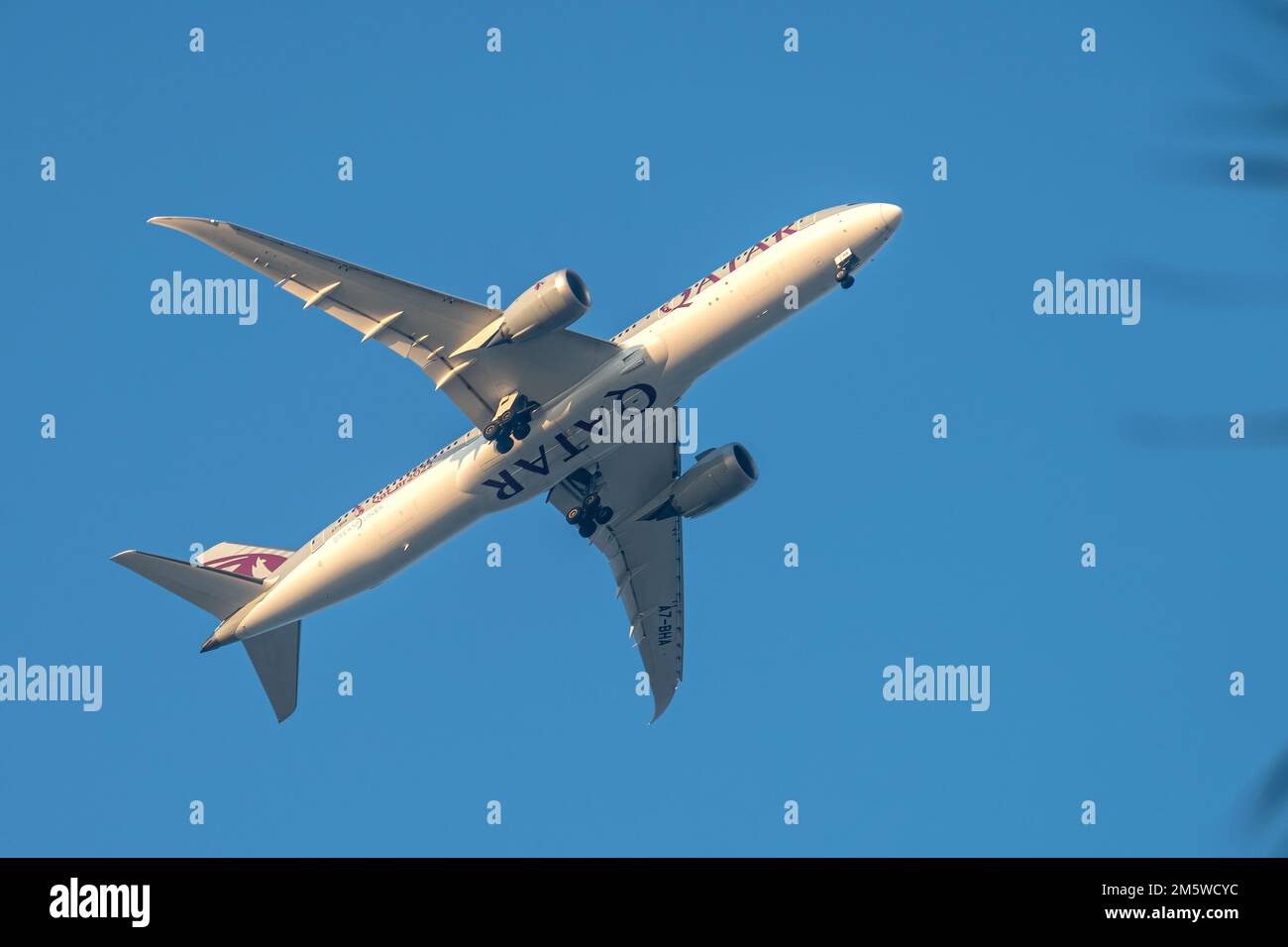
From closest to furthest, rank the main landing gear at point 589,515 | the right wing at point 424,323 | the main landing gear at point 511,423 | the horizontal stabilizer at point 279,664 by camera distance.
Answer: the right wing at point 424,323 < the main landing gear at point 511,423 < the main landing gear at point 589,515 < the horizontal stabilizer at point 279,664

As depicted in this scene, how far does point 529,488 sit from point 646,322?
6373mm

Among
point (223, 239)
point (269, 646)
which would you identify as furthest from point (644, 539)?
point (223, 239)

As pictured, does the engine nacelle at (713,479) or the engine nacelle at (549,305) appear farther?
the engine nacelle at (713,479)

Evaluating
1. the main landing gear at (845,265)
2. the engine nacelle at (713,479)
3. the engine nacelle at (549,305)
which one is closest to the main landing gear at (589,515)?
the engine nacelle at (713,479)

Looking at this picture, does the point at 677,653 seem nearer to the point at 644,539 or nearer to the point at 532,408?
the point at 644,539

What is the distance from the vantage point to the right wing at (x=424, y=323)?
47.2m

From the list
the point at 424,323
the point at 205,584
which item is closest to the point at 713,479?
the point at 424,323

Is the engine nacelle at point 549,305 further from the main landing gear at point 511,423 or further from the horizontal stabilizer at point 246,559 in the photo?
the horizontal stabilizer at point 246,559

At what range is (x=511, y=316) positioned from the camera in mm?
46781

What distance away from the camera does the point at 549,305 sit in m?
45.9

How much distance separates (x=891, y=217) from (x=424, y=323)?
569 inches

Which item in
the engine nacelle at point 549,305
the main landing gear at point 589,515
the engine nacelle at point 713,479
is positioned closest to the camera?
the engine nacelle at point 549,305

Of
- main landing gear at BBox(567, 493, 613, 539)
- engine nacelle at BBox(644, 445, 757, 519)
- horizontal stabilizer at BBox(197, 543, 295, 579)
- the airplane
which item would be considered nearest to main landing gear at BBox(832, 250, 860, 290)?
the airplane

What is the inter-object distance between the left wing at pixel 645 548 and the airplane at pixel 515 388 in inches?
4.5
